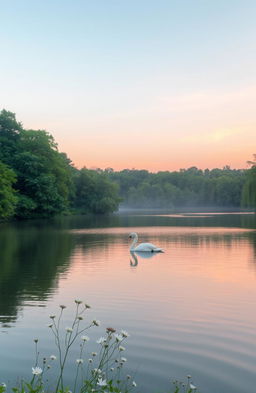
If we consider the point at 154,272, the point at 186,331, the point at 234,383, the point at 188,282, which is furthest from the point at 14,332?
the point at 154,272

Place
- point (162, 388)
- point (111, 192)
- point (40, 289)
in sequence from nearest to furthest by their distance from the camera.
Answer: point (162, 388)
point (40, 289)
point (111, 192)

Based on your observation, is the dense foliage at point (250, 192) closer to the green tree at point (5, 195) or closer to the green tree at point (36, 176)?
the green tree at point (36, 176)

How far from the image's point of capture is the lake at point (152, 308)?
7461mm

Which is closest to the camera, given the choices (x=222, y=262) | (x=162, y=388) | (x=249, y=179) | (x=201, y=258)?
(x=162, y=388)

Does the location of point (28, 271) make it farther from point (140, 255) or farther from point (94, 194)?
point (94, 194)

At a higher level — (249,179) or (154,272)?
(249,179)

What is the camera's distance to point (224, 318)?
35.2 ft

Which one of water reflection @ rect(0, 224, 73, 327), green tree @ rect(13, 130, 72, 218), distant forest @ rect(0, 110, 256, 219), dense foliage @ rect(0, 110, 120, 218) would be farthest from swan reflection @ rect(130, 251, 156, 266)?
green tree @ rect(13, 130, 72, 218)

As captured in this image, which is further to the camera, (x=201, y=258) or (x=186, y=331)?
(x=201, y=258)

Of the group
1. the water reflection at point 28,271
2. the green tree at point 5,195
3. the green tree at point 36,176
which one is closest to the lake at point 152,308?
the water reflection at point 28,271

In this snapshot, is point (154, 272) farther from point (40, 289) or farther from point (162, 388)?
point (162, 388)

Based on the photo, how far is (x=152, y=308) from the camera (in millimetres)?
11781

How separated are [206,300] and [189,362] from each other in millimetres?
5260

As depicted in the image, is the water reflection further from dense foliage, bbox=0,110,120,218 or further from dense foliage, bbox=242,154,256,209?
dense foliage, bbox=242,154,256,209
